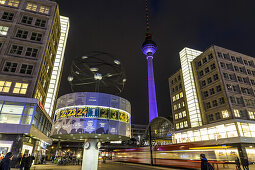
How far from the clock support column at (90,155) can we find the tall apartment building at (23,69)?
13723 mm

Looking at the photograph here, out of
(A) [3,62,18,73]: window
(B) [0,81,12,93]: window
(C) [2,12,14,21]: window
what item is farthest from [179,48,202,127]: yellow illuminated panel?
(C) [2,12,14,21]: window

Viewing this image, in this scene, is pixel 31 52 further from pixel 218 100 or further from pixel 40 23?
pixel 218 100

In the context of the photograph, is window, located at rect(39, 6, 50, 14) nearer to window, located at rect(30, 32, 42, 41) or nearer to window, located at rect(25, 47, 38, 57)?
window, located at rect(30, 32, 42, 41)

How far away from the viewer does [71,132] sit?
17.0 m

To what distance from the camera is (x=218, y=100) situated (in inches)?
1897

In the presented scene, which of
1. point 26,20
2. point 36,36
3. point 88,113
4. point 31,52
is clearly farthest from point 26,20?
point 88,113

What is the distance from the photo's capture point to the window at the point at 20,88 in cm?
3160

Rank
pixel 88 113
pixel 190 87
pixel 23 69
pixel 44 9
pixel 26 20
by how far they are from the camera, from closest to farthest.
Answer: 1. pixel 88 113
2. pixel 23 69
3. pixel 26 20
4. pixel 44 9
5. pixel 190 87

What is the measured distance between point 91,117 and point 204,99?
4594 centimetres

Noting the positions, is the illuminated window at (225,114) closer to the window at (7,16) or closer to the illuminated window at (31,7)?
the illuminated window at (31,7)

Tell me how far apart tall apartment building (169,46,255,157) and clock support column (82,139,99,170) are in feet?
109

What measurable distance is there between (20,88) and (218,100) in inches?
1936

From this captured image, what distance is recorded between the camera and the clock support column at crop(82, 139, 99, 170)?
18.7 metres

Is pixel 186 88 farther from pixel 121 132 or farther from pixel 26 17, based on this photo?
pixel 26 17
